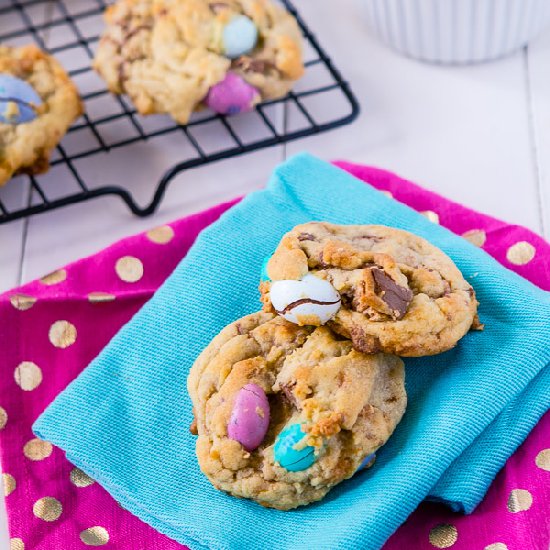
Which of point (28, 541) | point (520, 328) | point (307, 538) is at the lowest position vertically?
point (28, 541)

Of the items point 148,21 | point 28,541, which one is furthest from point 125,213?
point 28,541

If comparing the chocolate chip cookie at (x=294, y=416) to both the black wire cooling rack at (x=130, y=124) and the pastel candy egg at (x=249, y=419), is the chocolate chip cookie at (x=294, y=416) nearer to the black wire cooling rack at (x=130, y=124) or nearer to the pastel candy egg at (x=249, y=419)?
the pastel candy egg at (x=249, y=419)

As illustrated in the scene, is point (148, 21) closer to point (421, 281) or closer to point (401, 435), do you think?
point (421, 281)

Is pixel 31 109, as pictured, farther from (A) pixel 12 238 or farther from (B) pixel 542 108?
(B) pixel 542 108

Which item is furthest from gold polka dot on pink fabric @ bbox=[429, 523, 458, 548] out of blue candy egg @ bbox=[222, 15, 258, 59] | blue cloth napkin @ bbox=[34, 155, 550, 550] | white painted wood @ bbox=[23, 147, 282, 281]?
blue candy egg @ bbox=[222, 15, 258, 59]

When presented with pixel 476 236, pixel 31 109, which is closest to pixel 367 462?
pixel 476 236

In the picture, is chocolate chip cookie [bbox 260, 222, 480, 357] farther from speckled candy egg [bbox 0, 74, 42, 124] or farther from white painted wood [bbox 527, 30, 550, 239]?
speckled candy egg [bbox 0, 74, 42, 124]
